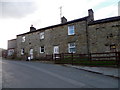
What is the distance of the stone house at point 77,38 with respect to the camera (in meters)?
16.2

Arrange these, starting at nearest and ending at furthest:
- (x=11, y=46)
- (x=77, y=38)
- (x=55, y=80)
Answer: (x=55, y=80) → (x=77, y=38) → (x=11, y=46)

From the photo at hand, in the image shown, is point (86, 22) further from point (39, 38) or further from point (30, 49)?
point (30, 49)

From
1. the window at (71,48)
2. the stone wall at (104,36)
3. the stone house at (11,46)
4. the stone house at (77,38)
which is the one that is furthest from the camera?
the stone house at (11,46)

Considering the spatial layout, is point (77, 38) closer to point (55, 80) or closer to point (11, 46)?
point (55, 80)

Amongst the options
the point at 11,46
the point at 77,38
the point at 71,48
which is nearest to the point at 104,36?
the point at 77,38

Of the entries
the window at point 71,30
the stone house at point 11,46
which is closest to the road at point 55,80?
the window at point 71,30

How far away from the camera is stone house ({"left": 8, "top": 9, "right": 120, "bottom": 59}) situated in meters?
16.2

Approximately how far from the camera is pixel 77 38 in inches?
752

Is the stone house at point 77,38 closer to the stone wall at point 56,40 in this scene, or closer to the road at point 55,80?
the stone wall at point 56,40

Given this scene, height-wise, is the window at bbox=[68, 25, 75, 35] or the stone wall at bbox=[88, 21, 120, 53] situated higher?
the window at bbox=[68, 25, 75, 35]

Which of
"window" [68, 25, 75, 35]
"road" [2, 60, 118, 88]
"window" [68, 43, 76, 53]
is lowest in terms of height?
"road" [2, 60, 118, 88]

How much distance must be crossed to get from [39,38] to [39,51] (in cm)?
279

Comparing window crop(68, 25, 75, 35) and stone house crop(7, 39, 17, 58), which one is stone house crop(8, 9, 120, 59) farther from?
stone house crop(7, 39, 17, 58)

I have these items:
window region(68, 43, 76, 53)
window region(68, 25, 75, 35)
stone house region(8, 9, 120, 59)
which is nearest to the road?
stone house region(8, 9, 120, 59)
